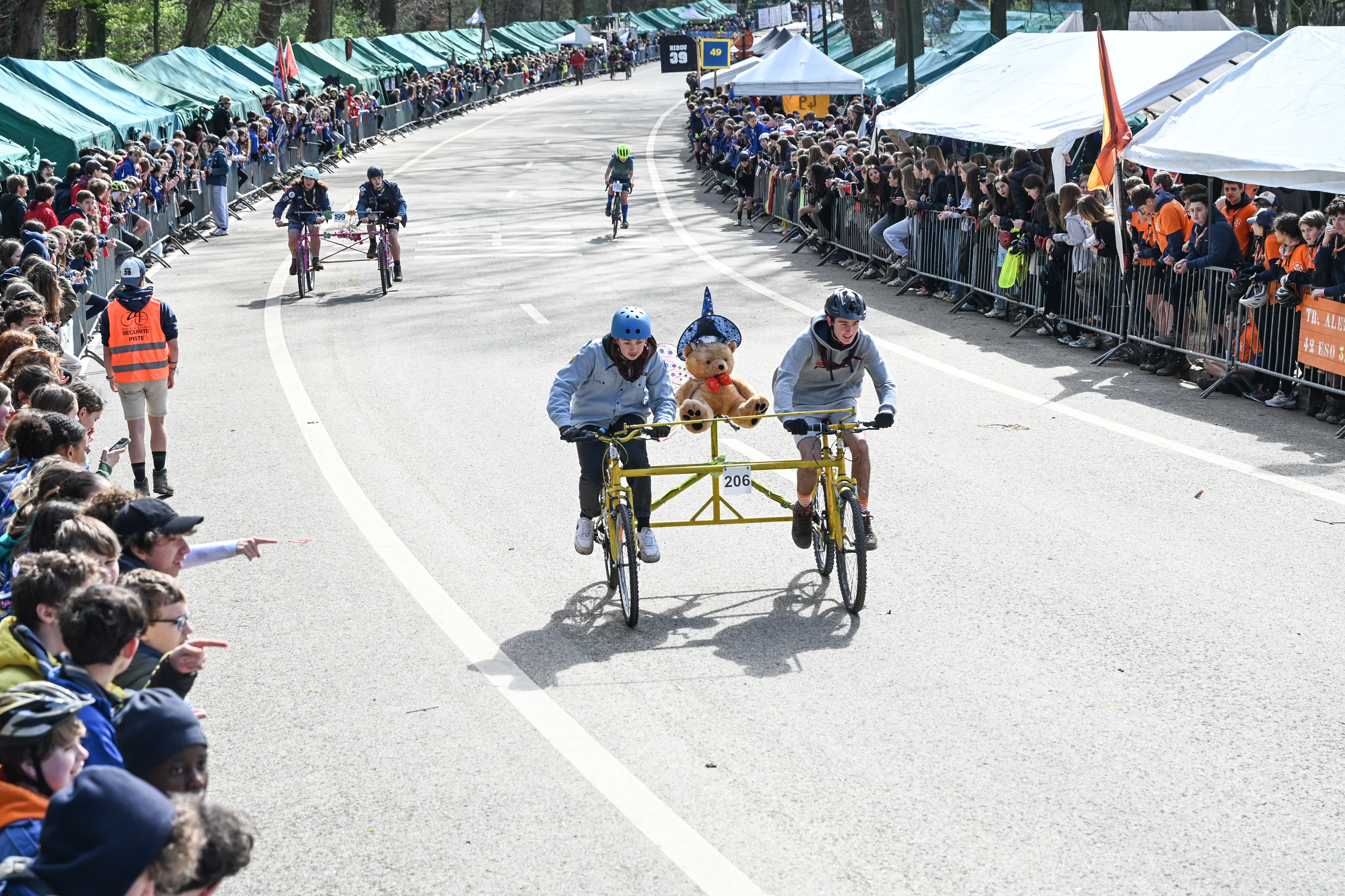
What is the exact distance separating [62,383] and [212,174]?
21888mm

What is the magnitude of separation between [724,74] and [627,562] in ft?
150

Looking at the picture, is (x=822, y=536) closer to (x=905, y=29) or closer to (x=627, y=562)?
(x=627, y=562)

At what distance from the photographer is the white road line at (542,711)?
5.51 m

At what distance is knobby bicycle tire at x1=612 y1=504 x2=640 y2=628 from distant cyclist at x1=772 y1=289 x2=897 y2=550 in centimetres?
114

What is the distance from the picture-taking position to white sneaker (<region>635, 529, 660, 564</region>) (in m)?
8.40

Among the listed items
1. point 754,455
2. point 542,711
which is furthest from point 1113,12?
point 542,711

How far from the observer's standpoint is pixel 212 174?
29.1 meters

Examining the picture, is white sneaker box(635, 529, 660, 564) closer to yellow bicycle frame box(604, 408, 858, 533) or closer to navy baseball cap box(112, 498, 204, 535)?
yellow bicycle frame box(604, 408, 858, 533)

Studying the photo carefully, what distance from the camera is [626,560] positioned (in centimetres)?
834

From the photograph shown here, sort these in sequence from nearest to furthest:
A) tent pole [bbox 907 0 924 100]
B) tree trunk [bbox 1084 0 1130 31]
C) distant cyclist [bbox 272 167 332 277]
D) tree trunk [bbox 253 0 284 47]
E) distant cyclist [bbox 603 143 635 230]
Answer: distant cyclist [bbox 272 167 332 277] < distant cyclist [bbox 603 143 635 230] < tree trunk [bbox 1084 0 1130 31] < tent pole [bbox 907 0 924 100] < tree trunk [bbox 253 0 284 47]

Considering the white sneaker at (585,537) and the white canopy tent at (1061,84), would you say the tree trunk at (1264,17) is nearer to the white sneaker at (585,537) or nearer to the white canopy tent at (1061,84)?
the white canopy tent at (1061,84)

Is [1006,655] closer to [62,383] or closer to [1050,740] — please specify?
[1050,740]

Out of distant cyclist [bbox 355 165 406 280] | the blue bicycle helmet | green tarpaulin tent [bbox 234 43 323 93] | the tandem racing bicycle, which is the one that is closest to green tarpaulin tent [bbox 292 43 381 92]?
green tarpaulin tent [bbox 234 43 323 93]

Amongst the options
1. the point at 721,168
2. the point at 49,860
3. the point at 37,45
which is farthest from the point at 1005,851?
the point at 37,45
